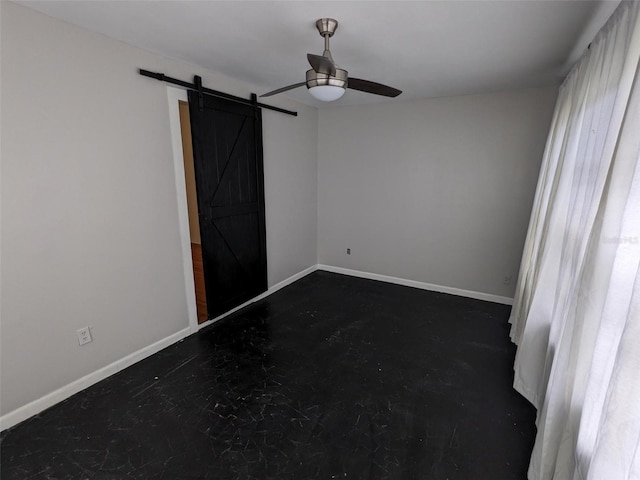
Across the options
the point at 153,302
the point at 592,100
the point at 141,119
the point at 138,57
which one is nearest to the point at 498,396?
the point at 592,100

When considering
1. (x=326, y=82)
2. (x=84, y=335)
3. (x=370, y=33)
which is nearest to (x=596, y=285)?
(x=326, y=82)

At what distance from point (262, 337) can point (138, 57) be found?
8.28 feet

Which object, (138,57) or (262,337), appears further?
(262,337)

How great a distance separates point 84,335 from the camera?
2.20m

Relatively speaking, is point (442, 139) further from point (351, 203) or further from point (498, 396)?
point (498, 396)

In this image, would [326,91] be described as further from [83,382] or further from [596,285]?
[83,382]

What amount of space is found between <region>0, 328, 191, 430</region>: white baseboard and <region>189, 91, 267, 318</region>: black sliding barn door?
0.58 meters

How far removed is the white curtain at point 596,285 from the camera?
3.00ft

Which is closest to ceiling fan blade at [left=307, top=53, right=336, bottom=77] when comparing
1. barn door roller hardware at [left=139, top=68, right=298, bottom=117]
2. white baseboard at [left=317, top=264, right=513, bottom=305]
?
barn door roller hardware at [left=139, top=68, right=298, bottom=117]

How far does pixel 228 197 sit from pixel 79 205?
4.27 ft

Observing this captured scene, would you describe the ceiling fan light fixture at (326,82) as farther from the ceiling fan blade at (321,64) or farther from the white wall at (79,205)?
the white wall at (79,205)

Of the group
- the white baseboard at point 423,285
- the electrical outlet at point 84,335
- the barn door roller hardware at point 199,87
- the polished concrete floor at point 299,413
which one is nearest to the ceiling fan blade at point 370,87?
the barn door roller hardware at point 199,87

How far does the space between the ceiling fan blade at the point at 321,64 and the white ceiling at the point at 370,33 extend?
0.28 m

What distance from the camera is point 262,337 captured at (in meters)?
2.93
